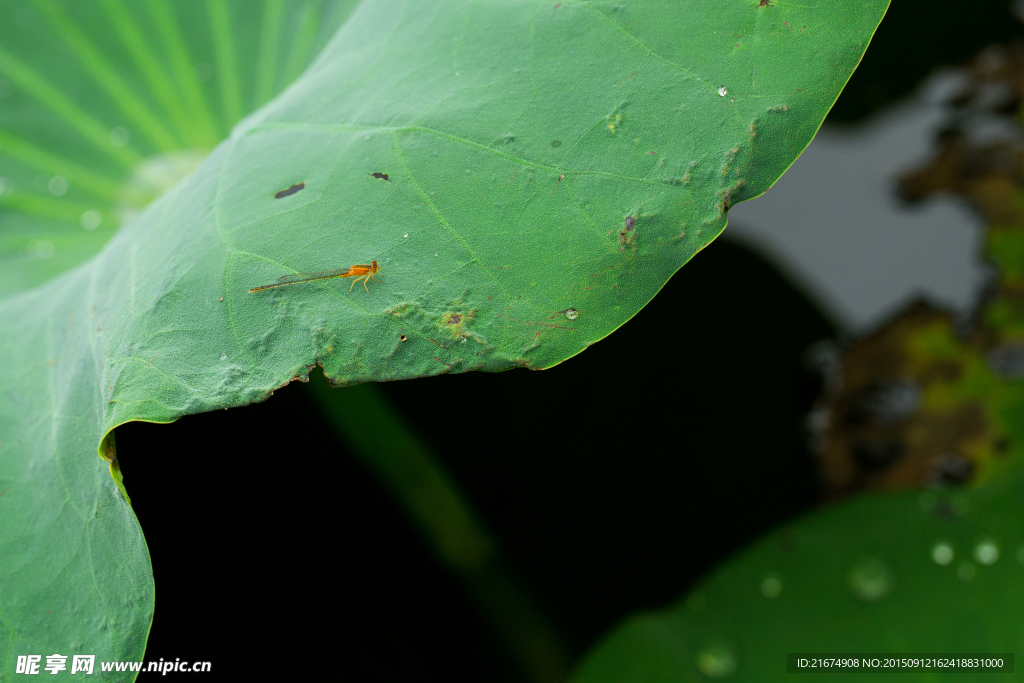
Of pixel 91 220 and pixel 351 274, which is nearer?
pixel 351 274

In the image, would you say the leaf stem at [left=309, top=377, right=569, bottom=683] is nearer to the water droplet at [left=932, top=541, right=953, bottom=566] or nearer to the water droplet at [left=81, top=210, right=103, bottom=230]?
the water droplet at [left=81, top=210, right=103, bottom=230]

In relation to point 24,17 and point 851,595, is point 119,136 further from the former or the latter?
point 851,595

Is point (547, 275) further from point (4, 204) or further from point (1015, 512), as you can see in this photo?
point (4, 204)

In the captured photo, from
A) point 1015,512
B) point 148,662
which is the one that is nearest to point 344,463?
point 148,662

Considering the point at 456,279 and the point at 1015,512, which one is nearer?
the point at 456,279

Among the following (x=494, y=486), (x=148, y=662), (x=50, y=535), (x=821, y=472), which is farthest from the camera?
(x=494, y=486)

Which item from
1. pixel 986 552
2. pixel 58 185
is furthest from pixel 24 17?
pixel 986 552

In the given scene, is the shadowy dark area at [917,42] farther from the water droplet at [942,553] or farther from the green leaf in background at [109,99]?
the green leaf in background at [109,99]

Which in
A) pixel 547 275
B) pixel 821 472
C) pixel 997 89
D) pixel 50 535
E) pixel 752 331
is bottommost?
pixel 821 472
